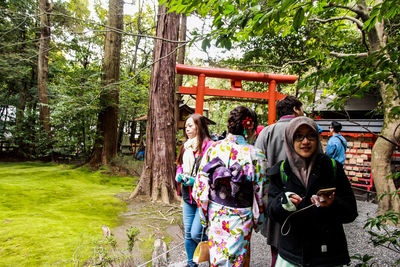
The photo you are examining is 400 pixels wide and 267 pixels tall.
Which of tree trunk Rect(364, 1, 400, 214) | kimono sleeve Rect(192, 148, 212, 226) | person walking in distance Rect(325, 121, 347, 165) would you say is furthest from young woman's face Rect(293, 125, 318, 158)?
tree trunk Rect(364, 1, 400, 214)

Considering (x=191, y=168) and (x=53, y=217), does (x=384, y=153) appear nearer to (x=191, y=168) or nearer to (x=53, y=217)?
(x=191, y=168)

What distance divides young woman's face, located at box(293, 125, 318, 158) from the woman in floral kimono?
440 mm

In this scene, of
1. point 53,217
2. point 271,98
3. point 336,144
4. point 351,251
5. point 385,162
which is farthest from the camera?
point 271,98

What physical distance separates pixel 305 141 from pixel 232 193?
0.67m

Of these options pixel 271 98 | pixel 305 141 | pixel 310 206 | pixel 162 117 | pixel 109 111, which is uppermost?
pixel 271 98

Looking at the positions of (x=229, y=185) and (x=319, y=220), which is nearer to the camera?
(x=319, y=220)

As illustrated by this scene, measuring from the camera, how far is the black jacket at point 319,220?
1336mm

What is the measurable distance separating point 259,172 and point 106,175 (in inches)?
297

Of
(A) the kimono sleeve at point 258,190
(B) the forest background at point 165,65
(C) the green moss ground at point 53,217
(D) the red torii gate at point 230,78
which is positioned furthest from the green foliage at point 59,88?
(A) the kimono sleeve at point 258,190

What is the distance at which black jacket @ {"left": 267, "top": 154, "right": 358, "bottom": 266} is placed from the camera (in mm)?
1336

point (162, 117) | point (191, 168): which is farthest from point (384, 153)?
point (162, 117)

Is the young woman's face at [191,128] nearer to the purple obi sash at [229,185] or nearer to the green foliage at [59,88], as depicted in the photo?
the purple obi sash at [229,185]

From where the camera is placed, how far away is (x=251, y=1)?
182 cm

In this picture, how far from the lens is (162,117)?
507 cm
